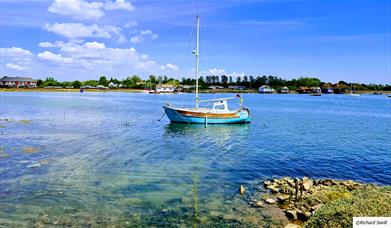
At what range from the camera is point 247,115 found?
55.1 meters

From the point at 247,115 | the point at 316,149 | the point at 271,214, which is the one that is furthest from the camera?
the point at 247,115

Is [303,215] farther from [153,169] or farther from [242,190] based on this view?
[153,169]

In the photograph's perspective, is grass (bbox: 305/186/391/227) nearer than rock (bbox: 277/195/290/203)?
Yes

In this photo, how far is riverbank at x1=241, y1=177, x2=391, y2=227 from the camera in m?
10.8

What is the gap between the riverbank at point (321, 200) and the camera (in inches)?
424

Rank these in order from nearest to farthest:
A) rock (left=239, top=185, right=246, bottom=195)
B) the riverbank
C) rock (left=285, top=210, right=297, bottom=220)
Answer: the riverbank, rock (left=285, top=210, right=297, bottom=220), rock (left=239, top=185, right=246, bottom=195)

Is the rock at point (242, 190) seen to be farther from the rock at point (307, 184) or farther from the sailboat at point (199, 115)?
the sailboat at point (199, 115)

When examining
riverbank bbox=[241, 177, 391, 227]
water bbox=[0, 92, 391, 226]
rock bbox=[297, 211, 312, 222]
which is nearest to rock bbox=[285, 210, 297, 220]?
riverbank bbox=[241, 177, 391, 227]

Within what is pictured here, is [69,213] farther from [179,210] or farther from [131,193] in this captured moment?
[179,210]

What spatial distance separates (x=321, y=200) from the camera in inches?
674

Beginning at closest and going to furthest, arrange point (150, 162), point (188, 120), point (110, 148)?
1. point (150, 162)
2. point (110, 148)
3. point (188, 120)

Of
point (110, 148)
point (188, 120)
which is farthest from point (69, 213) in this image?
point (188, 120)

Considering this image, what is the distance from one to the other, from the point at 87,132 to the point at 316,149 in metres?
27.6

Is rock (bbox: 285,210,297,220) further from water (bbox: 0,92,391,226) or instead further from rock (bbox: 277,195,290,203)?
rock (bbox: 277,195,290,203)
